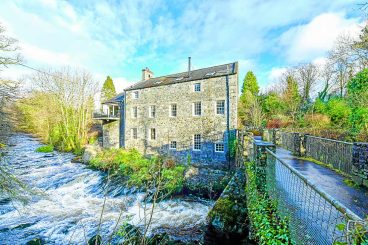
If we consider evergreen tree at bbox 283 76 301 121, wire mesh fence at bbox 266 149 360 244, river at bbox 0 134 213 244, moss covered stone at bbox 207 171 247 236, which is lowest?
river at bbox 0 134 213 244

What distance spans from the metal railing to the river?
6.16m

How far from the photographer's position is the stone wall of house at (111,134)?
25.5m

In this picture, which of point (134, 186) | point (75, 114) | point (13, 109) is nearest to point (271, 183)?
point (13, 109)

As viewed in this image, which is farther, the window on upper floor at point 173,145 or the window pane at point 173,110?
the window pane at point 173,110

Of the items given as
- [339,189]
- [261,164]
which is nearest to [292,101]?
[339,189]

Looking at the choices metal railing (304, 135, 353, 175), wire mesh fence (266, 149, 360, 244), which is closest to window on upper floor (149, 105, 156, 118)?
metal railing (304, 135, 353, 175)

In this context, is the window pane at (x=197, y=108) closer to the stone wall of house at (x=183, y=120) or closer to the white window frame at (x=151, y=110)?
the stone wall of house at (x=183, y=120)

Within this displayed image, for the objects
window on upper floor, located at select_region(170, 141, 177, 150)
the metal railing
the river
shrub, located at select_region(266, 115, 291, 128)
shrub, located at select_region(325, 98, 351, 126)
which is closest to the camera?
the metal railing

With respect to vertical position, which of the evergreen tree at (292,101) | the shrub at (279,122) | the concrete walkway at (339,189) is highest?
the evergreen tree at (292,101)

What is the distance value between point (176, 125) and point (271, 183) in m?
15.7

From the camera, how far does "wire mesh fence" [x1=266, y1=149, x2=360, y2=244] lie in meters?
2.24

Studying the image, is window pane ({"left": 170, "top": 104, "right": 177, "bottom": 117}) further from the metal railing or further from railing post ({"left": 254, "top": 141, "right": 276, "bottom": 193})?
railing post ({"left": 254, "top": 141, "right": 276, "bottom": 193})

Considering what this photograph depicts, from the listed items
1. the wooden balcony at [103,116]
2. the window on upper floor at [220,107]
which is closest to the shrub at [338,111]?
the window on upper floor at [220,107]

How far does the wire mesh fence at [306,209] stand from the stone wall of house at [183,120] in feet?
42.0
